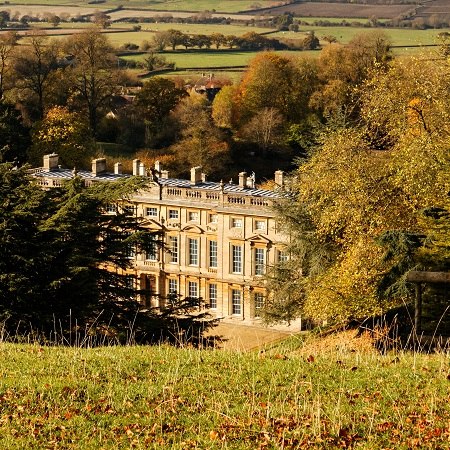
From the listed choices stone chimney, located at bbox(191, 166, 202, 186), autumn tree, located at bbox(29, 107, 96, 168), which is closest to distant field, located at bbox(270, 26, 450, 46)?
autumn tree, located at bbox(29, 107, 96, 168)

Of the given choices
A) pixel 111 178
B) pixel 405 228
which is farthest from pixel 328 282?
pixel 111 178

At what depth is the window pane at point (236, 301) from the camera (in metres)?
51.2

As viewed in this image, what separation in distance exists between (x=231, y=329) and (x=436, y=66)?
19.5 metres

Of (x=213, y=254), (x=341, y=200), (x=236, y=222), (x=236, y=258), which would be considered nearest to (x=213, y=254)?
(x=213, y=254)

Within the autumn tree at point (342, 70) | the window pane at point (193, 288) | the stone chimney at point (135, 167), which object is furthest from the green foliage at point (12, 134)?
the autumn tree at point (342, 70)

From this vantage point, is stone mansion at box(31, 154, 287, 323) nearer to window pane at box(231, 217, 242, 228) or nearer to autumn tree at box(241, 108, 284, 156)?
window pane at box(231, 217, 242, 228)

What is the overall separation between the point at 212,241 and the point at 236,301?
3.42 m

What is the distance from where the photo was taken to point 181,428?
1294 centimetres

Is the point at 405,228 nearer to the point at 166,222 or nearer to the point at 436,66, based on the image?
the point at 436,66

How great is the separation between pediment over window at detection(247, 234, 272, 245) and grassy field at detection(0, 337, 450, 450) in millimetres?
32691

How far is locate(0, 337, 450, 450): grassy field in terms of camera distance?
491 inches

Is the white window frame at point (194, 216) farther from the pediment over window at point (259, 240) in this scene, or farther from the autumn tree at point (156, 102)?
the autumn tree at point (156, 102)

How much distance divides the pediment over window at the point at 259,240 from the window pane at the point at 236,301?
280cm

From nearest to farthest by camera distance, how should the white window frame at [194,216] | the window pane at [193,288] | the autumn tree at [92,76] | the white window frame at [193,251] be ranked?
1. the white window frame at [194,216]
2. the white window frame at [193,251]
3. the window pane at [193,288]
4. the autumn tree at [92,76]
